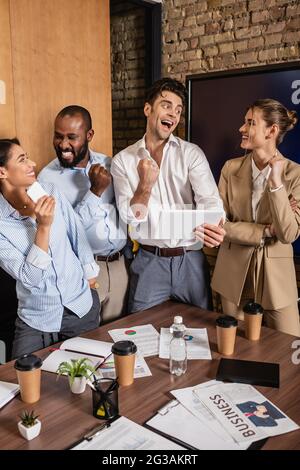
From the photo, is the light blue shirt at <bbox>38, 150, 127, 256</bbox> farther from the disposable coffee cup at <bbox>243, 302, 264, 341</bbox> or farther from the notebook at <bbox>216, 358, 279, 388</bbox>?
the notebook at <bbox>216, 358, 279, 388</bbox>

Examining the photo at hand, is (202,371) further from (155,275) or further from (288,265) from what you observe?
(288,265)

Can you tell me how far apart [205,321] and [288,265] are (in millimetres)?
667

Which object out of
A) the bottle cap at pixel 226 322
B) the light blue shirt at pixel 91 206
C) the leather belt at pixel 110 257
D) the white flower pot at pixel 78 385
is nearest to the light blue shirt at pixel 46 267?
the light blue shirt at pixel 91 206

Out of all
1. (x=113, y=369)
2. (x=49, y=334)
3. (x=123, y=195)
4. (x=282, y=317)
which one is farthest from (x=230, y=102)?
(x=113, y=369)

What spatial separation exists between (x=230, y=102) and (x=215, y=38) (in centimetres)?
55

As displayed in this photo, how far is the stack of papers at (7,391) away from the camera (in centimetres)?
132

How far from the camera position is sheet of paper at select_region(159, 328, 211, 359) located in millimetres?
1608

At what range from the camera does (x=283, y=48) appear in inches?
109

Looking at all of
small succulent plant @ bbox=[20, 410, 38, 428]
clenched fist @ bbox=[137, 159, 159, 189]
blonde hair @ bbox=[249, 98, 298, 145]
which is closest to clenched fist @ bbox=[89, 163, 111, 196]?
clenched fist @ bbox=[137, 159, 159, 189]

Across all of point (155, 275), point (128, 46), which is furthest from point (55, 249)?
Result: point (128, 46)

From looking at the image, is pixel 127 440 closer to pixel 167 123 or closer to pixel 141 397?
pixel 141 397

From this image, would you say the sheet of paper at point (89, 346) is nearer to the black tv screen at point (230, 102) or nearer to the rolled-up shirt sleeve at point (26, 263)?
the rolled-up shirt sleeve at point (26, 263)

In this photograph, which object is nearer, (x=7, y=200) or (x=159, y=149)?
(x=7, y=200)

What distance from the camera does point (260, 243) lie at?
2227 millimetres
